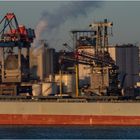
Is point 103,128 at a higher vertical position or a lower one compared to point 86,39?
lower

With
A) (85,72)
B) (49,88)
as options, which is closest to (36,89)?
(49,88)

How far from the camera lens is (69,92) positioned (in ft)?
269

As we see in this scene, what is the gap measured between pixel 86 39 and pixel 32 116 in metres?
16.4

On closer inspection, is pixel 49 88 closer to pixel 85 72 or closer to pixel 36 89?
pixel 36 89

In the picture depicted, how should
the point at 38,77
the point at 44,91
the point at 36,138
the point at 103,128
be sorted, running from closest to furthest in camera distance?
1. the point at 36,138
2. the point at 103,128
3. the point at 44,91
4. the point at 38,77

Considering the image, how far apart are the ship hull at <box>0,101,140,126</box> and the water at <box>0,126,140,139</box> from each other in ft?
8.93

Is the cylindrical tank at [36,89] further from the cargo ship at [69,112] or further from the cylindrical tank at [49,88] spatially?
the cargo ship at [69,112]

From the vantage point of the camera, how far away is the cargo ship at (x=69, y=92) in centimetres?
7488

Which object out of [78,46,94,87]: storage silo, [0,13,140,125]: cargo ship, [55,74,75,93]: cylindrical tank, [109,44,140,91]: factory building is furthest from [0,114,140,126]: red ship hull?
[109,44,140,91]: factory building

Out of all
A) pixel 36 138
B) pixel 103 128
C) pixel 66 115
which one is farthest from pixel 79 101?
pixel 36 138

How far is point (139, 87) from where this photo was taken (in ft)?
275

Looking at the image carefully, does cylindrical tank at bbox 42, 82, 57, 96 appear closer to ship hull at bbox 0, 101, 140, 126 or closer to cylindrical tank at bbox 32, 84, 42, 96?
cylindrical tank at bbox 32, 84, 42, 96

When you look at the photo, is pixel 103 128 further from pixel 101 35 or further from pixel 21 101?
pixel 101 35

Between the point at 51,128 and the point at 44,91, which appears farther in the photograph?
the point at 44,91
